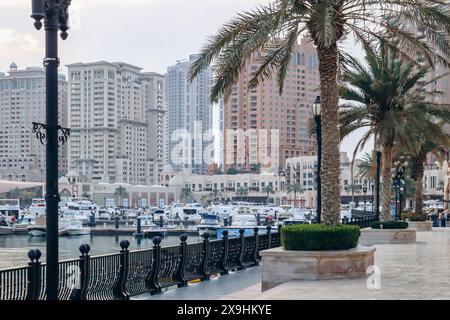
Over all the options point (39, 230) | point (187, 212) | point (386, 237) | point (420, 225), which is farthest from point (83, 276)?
point (187, 212)

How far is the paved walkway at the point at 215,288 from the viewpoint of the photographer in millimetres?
16266

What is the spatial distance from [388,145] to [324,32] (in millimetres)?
16724

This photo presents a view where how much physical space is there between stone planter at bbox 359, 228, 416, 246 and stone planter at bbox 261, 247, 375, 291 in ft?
48.8

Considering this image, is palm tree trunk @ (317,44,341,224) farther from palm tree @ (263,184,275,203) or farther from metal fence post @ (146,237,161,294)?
palm tree @ (263,184,275,203)

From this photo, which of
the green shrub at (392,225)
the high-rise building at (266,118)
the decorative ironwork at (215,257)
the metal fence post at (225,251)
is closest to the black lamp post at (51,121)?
the decorative ironwork at (215,257)

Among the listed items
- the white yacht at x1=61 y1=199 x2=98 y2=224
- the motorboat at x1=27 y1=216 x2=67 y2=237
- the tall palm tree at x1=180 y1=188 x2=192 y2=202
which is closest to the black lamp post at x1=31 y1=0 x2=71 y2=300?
the motorboat at x1=27 y1=216 x2=67 y2=237

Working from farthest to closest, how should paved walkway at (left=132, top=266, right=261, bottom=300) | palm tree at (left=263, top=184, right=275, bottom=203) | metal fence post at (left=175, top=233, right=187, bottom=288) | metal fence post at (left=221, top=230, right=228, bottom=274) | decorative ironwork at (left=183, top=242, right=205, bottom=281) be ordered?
palm tree at (left=263, top=184, right=275, bottom=203), metal fence post at (left=221, top=230, right=228, bottom=274), decorative ironwork at (left=183, top=242, right=205, bottom=281), metal fence post at (left=175, top=233, right=187, bottom=288), paved walkway at (left=132, top=266, right=261, bottom=300)

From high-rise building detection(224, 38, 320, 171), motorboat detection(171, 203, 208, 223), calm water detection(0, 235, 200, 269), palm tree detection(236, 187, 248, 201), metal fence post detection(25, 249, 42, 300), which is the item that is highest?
high-rise building detection(224, 38, 320, 171)

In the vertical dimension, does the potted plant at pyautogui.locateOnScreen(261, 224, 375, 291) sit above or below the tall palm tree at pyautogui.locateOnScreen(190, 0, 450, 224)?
below

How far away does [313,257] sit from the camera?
1594 cm

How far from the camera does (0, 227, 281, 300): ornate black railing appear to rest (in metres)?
12.3

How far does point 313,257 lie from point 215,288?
316 cm
